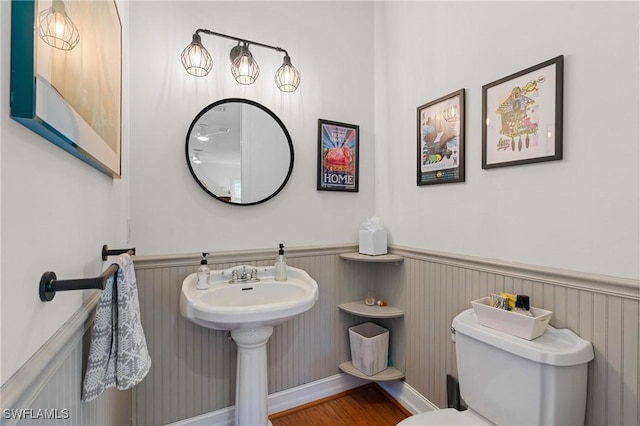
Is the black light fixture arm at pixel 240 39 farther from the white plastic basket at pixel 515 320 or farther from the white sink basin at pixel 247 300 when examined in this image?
the white plastic basket at pixel 515 320

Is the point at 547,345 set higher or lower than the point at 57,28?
lower

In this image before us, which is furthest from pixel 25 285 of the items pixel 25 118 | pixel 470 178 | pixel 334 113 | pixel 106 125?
pixel 334 113

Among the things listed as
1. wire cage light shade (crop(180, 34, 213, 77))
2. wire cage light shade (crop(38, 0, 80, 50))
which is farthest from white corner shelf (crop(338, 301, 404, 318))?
wire cage light shade (crop(38, 0, 80, 50))

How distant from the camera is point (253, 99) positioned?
72.6 inches

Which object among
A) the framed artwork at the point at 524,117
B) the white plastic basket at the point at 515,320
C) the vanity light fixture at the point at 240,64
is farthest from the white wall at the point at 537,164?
the vanity light fixture at the point at 240,64

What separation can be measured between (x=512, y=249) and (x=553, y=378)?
21.1 inches

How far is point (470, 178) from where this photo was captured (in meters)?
1.57

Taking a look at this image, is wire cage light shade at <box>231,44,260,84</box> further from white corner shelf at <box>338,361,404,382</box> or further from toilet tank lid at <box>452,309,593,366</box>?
white corner shelf at <box>338,361,404,382</box>

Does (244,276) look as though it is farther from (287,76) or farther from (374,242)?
(287,76)

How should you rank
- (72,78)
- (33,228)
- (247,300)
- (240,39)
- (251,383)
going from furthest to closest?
(240,39) < (247,300) < (251,383) < (72,78) < (33,228)

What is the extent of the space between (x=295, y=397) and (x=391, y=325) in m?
0.79

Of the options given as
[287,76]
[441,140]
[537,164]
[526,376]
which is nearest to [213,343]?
[526,376]

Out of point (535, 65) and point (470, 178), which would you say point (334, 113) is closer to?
point (470, 178)

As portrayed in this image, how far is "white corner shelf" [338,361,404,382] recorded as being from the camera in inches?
75.7
